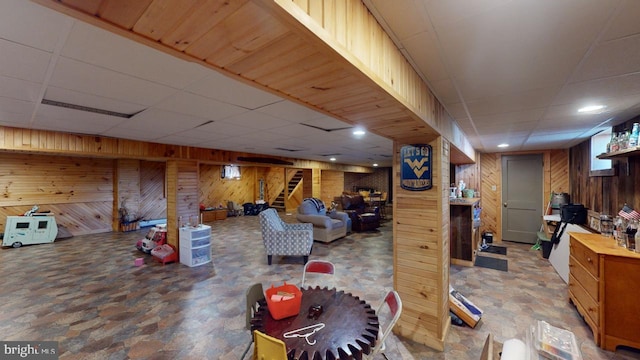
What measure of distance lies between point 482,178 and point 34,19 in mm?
7734

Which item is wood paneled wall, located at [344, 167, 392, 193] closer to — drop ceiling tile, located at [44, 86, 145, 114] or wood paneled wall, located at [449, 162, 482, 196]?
wood paneled wall, located at [449, 162, 482, 196]

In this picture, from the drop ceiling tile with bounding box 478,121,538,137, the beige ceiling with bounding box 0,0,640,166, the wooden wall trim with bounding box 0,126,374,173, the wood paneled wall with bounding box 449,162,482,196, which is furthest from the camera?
the wood paneled wall with bounding box 449,162,482,196

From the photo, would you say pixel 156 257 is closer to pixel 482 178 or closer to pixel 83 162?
pixel 83 162

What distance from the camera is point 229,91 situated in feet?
6.63

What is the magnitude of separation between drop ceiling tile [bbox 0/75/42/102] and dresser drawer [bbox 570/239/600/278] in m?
5.12

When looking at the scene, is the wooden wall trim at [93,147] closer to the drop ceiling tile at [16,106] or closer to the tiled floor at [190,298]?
the drop ceiling tile at [16,106]

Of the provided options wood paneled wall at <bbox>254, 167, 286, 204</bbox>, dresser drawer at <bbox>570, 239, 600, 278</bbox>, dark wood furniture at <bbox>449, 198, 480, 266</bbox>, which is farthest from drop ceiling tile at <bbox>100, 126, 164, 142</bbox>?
wood paneled wall at <bbox>254, 167, 286, 204</bbox>

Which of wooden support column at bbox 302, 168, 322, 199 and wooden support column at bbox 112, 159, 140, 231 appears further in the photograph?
wooden support column at bbox 302, 168, 322, 199

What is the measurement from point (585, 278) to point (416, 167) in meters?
2.26

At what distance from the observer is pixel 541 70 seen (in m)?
1.68

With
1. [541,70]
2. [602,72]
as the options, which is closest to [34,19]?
[541,70]

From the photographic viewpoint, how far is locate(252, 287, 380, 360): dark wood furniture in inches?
56.6

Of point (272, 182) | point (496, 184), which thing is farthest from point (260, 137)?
point (272, 182)

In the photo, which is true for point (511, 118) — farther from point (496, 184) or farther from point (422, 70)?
point (496, 184)
